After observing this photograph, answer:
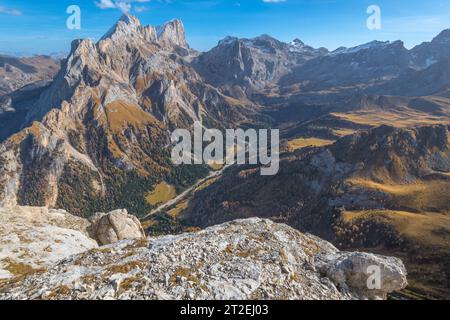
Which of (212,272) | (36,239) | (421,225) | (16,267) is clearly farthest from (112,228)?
(421,225)

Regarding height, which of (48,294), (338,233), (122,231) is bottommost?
(338,233)

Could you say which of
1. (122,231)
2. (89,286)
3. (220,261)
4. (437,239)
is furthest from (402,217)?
(89,286)

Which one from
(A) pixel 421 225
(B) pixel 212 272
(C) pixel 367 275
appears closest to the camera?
(B) pixel 212 272

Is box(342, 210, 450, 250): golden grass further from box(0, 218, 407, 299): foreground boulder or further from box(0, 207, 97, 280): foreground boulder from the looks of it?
box(0, 207, 97, 280): foreground boulder

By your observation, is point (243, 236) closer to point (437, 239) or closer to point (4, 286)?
point (4, 286)

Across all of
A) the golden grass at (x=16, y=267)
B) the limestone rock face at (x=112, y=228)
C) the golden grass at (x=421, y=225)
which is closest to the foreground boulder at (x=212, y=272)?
the golden grass at (x=16, y=267)

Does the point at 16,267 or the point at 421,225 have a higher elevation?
the point at 16,267

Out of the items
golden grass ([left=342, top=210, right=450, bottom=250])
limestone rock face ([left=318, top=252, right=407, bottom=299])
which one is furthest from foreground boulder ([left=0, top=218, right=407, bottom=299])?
golden grass ([left=342, top=210, right=450, bottom=250])

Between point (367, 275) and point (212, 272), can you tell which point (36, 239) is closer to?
point (212, 272)
